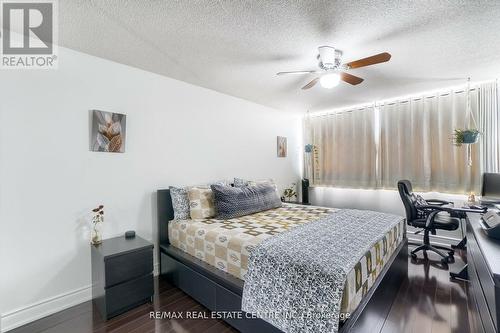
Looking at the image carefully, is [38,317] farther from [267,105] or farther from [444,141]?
[444,141]

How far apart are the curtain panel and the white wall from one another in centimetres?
293

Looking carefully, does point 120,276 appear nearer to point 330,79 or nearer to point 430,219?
point 330,79

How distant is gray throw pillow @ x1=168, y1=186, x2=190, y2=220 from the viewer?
9.13 ft

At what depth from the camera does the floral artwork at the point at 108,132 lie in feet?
7.87

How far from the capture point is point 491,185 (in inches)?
123

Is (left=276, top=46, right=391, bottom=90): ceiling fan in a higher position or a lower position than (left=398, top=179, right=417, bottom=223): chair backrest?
higher

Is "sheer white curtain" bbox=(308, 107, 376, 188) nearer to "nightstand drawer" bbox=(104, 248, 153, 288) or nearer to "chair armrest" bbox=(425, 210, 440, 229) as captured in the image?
"chair armrest" bbox=(425, 210, 440, 229)

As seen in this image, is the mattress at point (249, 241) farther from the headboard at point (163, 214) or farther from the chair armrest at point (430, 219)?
the chair armrest at point (430, 219)

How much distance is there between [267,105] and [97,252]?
11.6 ft

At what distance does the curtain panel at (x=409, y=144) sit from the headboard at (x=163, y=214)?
336 centimetres

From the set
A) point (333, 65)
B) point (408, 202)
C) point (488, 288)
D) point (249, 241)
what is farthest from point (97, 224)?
point (408, 202)

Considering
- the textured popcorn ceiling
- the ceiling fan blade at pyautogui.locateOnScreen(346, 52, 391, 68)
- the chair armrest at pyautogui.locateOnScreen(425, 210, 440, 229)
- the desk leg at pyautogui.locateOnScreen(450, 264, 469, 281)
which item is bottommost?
the desk leg at pyautogui.locateOnScreen(450, 264, 469, 281)

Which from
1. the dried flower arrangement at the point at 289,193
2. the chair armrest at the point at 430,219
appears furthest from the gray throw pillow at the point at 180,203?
the chair armrest at the point at 430,219

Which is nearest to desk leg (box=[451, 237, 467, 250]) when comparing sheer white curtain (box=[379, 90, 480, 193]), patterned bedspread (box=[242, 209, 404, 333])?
sheer white curtain (box=[379, 90, 480, 193])
